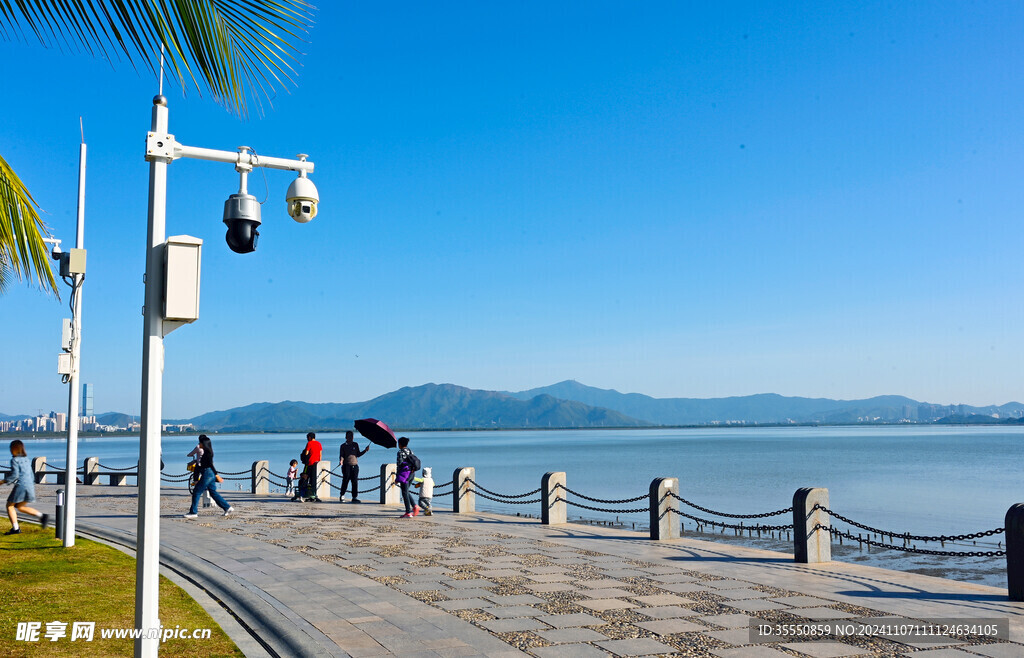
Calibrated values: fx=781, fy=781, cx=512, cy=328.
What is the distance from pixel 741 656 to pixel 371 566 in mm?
6075

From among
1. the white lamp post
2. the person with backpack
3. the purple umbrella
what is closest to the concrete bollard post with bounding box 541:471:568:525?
the person with backpack

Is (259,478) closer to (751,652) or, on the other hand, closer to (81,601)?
(81,601)

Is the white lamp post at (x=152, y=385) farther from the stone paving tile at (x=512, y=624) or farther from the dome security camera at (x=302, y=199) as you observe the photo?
the stone paving tile at (x=512, y=624)

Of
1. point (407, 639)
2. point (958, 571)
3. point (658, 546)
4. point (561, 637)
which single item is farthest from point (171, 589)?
point (958, 571)

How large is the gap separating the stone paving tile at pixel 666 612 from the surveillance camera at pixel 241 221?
5.28 m

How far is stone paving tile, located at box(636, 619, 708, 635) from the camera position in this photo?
24.0 ft

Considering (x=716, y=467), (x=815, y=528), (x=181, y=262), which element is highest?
(x=181, y=262)

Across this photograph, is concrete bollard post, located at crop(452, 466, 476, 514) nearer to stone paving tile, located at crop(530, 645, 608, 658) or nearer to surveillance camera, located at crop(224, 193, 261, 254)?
stone paving tile, located at crop(530, 645, 608, 658)

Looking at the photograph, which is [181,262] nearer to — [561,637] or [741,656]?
[561,637]

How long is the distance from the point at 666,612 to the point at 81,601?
19.9 feet

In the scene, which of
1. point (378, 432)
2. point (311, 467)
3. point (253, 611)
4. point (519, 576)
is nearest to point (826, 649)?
point (519, 576)

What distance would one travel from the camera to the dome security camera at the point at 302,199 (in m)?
6.88

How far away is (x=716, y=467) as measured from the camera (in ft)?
219

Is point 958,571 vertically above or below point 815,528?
below
